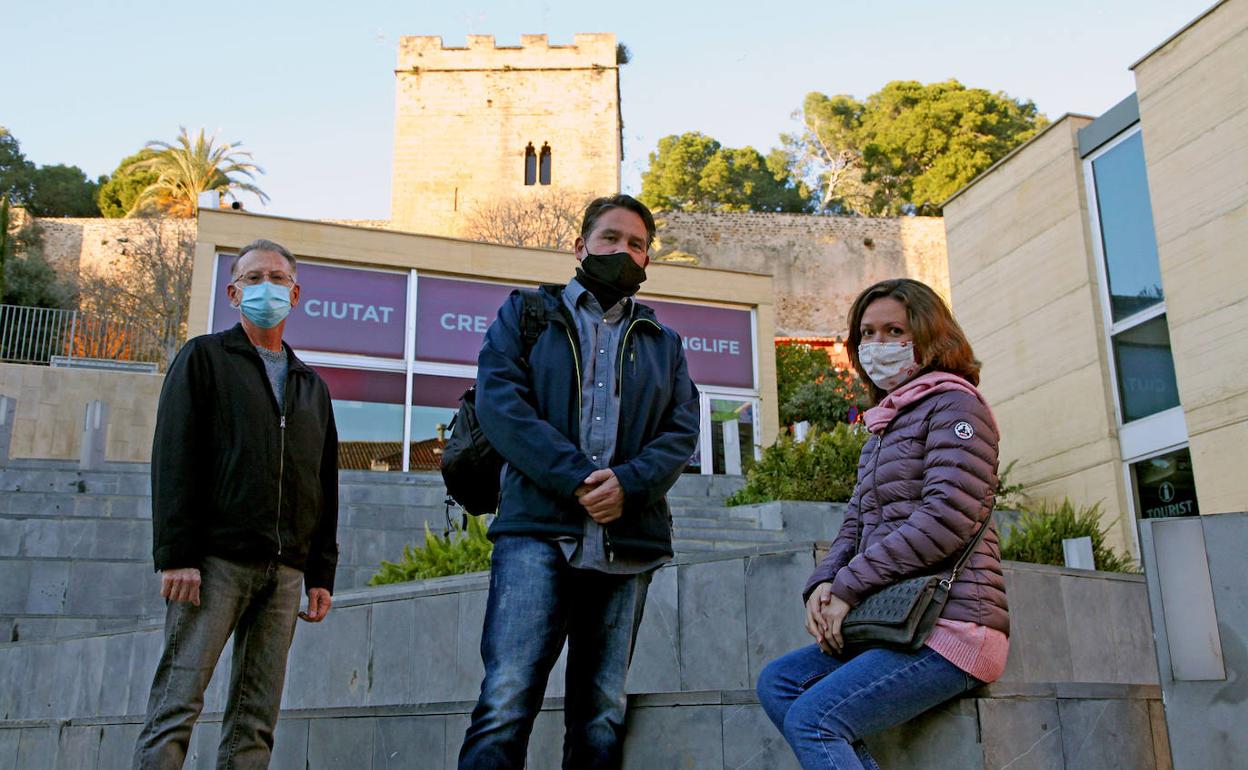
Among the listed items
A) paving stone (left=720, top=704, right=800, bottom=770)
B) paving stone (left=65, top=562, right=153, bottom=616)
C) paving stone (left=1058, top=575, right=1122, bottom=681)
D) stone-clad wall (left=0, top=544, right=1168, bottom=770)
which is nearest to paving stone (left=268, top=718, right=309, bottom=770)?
stone-clad wall (left=0, top=544, right=1168, bottom=770)

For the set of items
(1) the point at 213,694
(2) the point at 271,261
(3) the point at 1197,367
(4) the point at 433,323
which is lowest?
(1) the point at 213,694

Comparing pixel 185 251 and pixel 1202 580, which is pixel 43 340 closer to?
pixel 185 251

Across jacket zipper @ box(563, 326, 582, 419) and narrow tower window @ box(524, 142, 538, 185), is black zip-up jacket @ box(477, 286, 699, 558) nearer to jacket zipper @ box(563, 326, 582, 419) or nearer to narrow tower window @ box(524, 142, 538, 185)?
jacket zipper @ box(563, 326, 582, 419)

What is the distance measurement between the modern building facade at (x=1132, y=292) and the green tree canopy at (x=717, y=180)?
43.3 metres

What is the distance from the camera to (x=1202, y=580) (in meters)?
3.30

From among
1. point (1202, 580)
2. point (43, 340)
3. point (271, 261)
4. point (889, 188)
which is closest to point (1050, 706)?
point (1202, 580)

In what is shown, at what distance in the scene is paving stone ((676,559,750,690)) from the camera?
5.69 meters

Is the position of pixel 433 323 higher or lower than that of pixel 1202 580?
higher

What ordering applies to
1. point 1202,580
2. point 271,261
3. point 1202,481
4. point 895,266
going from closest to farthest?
point 1202,580
point 271,261
point 1202,481
point 895,266

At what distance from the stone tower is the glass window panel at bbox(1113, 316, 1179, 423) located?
3539 centimetres

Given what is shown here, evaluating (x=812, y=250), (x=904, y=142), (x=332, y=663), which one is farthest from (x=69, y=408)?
(x=904, y=142)

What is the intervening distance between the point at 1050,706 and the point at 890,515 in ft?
2.36

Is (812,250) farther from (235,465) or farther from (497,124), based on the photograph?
(235,465)

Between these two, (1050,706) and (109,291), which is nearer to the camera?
(1050,706)
